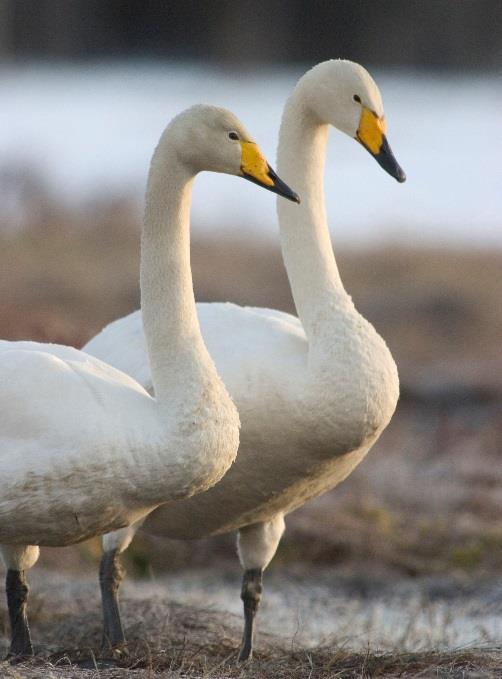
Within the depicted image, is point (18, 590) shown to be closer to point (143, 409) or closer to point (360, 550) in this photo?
point (143, 409)

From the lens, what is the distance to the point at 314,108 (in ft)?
22.1

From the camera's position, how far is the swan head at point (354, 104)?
21.1ft

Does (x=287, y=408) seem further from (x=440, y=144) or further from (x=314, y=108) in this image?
(x=440, y=144)

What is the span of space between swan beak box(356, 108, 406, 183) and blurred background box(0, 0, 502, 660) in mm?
1781

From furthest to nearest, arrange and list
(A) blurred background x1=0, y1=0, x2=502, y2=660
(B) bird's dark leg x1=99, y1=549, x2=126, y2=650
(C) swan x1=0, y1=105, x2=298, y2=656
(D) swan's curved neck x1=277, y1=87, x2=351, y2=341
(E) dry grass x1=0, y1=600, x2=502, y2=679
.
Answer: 1. (A) blurred background x1=0, y1=0, x2=502, y2=660
2. (D) swan's curved neck x1=277, y1=87, x2=351, y2=341
3. (B) bird's dark leg x1=99, y1=549, x2=126, y2=650
4. (E) dry grass x1=0, y1=600, x2=502, y2=679
5. (C) swan x1=0, y1=105, x2=298, y2=656

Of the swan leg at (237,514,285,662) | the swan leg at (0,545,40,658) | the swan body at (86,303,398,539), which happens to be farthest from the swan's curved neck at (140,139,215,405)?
the swan leg at (237,514,285,662)

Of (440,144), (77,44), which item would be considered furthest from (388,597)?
(77,44)

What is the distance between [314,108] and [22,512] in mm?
2234

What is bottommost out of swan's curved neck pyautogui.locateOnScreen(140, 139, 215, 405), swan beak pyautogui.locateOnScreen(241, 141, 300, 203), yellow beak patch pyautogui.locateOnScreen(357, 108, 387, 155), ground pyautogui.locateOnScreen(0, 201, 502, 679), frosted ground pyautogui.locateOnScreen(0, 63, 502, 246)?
ground pyautogui.locateOnScreen(0, 201, 502, 679)

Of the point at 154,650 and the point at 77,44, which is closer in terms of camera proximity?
the point at 154,650

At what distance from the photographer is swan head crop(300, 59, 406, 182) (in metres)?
6.42

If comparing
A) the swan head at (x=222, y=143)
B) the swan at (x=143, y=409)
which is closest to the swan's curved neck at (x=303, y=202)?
the swan at (x=143, y=409)

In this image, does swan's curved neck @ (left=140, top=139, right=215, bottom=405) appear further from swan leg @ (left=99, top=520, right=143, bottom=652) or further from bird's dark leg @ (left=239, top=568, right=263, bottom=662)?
bird's dark leg @ (left=239, top=568, right=263, bottom=662)

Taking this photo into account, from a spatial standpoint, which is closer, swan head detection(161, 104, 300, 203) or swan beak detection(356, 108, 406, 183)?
swan head detection(161, 104, 300, 203)
